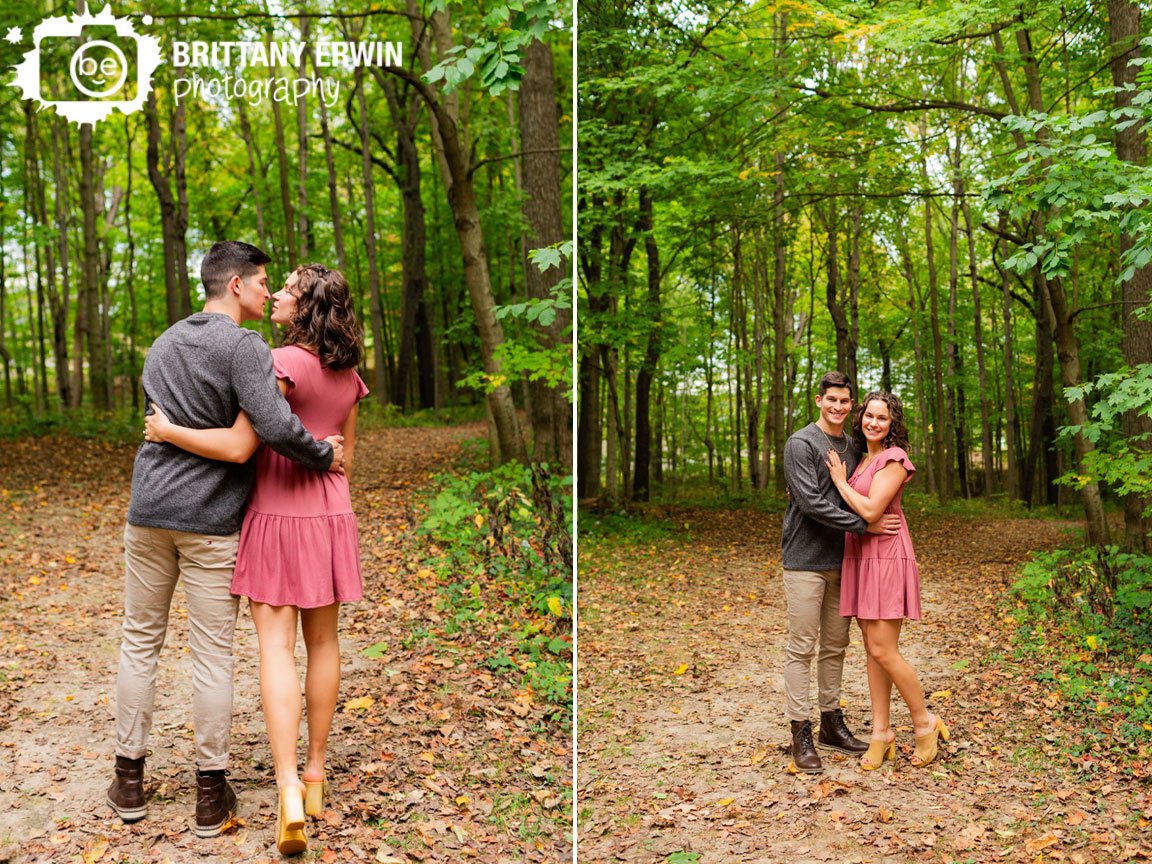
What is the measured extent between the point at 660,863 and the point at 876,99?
22.4 ft

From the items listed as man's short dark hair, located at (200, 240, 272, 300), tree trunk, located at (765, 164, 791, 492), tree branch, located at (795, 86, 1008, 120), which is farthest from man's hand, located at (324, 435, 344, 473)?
tree branch, located at (795, 86, 1008, 120)

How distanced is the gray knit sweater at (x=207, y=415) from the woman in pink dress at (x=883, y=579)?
2.43m

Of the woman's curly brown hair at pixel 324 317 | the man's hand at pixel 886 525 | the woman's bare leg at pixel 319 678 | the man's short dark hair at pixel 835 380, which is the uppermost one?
the woman's curly brown hair at pixel 324 317

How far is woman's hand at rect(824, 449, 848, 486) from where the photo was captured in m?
4.04

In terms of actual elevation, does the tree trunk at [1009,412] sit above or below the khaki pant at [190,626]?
above

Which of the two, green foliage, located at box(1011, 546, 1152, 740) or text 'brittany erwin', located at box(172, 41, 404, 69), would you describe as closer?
green foliage, located at box(1011, 546, 1152, 740)

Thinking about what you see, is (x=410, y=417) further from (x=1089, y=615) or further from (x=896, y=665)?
(x=896, y=665)

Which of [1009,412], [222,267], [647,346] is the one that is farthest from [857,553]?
[647,346]

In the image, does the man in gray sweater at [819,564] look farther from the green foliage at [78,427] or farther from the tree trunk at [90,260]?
the tree trunk at [90,260]

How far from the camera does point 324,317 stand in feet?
10.2

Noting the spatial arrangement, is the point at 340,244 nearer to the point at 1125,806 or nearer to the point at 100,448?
the point at 100,448

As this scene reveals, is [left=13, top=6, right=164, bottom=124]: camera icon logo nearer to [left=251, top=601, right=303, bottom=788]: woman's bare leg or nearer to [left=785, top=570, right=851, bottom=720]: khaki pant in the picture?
[left=251, top=601, right=303, bottom=788]: woman's bare leg

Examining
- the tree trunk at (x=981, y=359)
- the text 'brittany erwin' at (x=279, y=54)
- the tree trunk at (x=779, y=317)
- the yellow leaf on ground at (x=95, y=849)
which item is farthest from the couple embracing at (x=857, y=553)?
the text 'brittany erwin' at (x=279, y=54)

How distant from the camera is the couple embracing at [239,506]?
3016 millimetres
